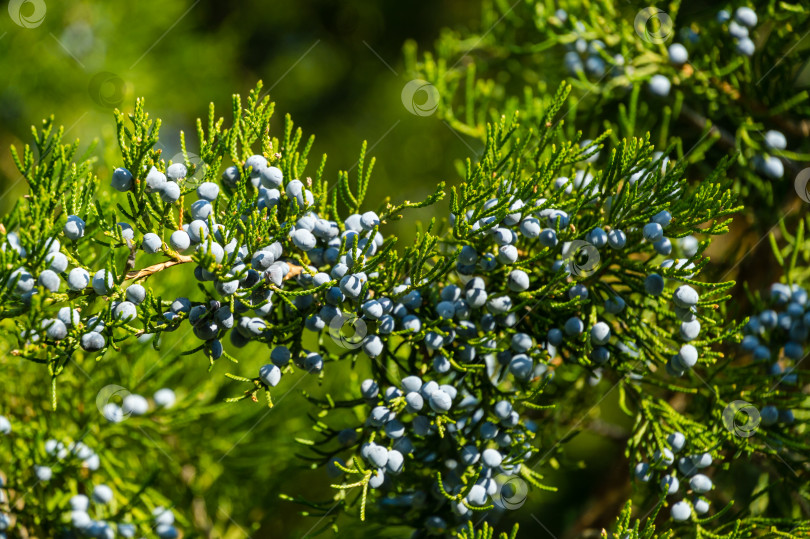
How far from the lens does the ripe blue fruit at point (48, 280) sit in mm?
673

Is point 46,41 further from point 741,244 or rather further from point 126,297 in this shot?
point 741,244

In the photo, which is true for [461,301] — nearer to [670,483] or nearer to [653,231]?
[653,231]

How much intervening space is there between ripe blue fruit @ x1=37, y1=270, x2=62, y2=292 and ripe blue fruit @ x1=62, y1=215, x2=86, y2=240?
0.05 m

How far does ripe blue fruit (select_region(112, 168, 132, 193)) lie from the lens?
69 cm

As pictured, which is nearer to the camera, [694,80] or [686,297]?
[686,297]

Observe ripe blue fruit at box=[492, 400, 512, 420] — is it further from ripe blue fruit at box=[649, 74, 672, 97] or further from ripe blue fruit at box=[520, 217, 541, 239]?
ripe blue fruit at box=[649, 74, 672, 97]

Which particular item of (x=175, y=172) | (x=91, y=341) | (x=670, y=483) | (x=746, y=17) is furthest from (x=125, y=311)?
(x=746, y=17)

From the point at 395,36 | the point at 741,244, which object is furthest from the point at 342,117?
the point at 741,244

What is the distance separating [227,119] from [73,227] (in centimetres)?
193

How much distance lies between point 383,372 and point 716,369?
43 centimetres

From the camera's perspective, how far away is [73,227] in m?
0.70

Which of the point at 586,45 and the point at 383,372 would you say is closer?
the point at 383,372

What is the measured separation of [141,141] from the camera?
0.70 meters

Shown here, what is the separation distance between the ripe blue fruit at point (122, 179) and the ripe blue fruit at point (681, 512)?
73 cm
